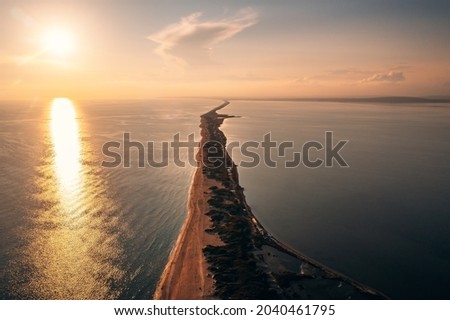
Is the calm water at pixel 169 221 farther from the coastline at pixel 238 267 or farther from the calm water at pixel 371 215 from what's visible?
the coastline at pixel 238 267

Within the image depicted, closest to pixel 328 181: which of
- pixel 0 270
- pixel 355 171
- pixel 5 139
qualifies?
pixel 355 171

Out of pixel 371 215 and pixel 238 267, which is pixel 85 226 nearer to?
pixel 238 267

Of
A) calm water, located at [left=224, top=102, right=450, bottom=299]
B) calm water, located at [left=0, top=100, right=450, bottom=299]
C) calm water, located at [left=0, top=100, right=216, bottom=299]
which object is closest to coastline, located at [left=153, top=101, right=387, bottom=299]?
calm water, located at [left=0, top=100, right=450, bottom=299]

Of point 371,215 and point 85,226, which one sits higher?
point 371,215

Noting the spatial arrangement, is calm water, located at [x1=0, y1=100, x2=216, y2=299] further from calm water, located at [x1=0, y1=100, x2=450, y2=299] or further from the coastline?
the coastline

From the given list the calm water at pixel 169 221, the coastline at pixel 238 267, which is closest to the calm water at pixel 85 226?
the calm water at pixel 169 221

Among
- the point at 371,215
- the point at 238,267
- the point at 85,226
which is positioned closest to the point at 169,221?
the point at 85,226

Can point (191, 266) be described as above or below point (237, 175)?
below

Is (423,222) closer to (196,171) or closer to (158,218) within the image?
(158,218)

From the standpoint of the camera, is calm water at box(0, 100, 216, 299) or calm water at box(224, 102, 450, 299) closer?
calm water at box(0, 100, 216, 299)
